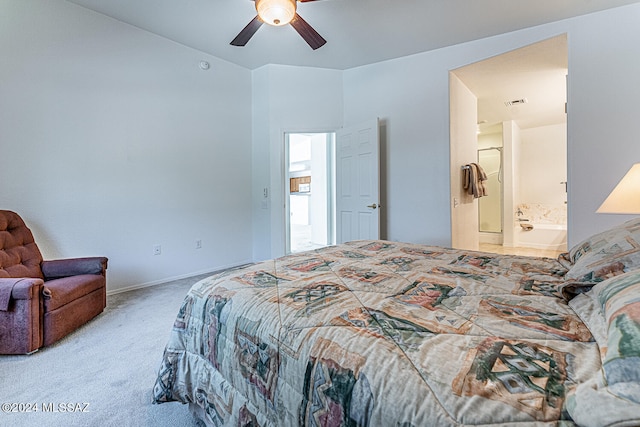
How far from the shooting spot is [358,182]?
3.98m

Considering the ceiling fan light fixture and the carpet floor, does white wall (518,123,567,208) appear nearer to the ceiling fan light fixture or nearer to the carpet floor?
the ceiling fan light fixture

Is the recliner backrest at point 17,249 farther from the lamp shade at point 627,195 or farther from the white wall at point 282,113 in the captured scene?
the lamp shade at point 627,195

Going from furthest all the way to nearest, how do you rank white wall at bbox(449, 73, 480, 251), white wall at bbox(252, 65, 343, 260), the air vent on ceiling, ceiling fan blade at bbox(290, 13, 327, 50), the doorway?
the doorway, the air vent on ceiling, white wall at bbox(252, 65, 343, 260), white wall at bbox(449, 73, 480, 251), ceiling fan blade at bbox(290, 13, 327, 50)

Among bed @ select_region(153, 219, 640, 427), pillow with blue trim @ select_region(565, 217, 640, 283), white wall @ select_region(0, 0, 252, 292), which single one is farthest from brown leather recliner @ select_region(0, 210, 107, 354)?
pillow with blue trim @ select_region(565, 217, 640, 283)

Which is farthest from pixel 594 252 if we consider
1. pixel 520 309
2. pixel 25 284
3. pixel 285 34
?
pixel 285 34

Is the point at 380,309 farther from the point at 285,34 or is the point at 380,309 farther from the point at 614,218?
the point at 285,34

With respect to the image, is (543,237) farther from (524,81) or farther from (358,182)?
(358,182)

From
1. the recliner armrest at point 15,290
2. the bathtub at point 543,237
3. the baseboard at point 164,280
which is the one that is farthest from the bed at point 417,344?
the bathtub at point 543,237

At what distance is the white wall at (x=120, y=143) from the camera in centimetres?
268

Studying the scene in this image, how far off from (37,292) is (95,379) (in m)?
0.77

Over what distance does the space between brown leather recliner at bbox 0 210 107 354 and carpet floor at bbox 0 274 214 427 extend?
100mm

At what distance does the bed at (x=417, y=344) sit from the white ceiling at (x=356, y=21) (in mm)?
2504

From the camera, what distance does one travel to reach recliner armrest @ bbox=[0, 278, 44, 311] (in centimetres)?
185

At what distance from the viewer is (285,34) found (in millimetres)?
3326
